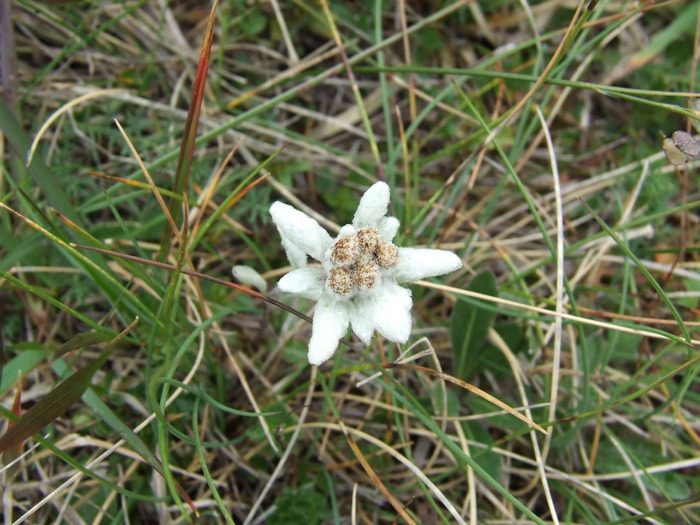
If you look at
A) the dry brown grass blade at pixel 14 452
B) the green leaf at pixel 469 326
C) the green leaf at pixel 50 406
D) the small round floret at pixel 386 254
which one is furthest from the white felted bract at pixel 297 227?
the dry brown grass blade at pixel 14 452

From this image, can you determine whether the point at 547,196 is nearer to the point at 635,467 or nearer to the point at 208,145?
the point at 635,467

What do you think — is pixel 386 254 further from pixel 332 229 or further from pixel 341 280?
pixel 332 229

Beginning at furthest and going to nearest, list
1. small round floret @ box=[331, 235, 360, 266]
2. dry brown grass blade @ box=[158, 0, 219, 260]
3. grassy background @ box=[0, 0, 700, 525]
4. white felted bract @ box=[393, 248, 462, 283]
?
1. grassy background @ box=[0, 0, 700, 525]
2. dry brown grass blade @ box=[158, 0, 219, 260]
3. white felted bract @ box=[393, 248, 462, 283]
4. small round floret @ box=[331, 235, 360, 266]

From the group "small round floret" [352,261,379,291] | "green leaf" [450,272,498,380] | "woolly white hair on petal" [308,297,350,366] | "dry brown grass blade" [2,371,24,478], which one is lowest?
"green leaf" [450,272,498,380]

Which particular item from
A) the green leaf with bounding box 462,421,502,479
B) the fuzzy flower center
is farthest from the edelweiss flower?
the green leaf with bounding box 462,421,502,479

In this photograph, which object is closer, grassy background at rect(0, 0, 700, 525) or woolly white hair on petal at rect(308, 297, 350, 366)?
woolly white hair on petal at rect(308, 297, 350, 366)

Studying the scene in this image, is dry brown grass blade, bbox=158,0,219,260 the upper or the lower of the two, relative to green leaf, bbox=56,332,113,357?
upper

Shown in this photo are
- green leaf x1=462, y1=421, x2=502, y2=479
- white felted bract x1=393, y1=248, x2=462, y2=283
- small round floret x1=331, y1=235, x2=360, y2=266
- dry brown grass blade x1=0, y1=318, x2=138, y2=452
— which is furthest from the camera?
green leaf x1=462, y1=421, x2=502, y2=479

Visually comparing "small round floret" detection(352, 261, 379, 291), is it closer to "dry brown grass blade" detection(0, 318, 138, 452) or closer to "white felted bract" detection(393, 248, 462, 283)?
"white felted bract" detection(393, 248, 462, 283)
